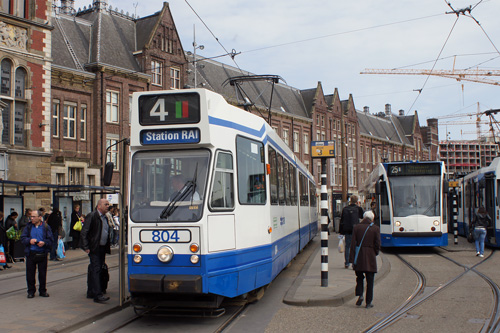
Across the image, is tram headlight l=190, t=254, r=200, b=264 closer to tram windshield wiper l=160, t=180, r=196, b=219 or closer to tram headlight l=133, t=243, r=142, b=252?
tram windshield wiper l=160, t=180, r=196, b=219

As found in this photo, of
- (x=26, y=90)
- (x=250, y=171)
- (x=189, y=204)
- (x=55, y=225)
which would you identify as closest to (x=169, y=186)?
(x=189, y=204)

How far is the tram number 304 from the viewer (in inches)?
290

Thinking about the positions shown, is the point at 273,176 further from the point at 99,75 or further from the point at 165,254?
the point at 99,75

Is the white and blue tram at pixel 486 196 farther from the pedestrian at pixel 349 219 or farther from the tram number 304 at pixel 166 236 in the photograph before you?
the tram number 304 at pixel 166 236

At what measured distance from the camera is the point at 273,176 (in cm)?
993

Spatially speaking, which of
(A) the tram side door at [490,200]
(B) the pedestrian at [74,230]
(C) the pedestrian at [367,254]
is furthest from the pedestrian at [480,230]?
(B) the pedestrian at [74,230]

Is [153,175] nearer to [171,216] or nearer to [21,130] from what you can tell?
[171,216]

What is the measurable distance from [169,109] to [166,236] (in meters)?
1.89

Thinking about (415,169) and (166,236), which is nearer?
(166,236)

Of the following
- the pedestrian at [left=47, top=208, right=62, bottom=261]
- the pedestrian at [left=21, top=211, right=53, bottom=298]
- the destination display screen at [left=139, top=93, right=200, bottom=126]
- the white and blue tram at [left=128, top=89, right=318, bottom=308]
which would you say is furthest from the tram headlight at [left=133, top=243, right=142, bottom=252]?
the pedestrian at [left=47, top=208, right=62, bottom=261]

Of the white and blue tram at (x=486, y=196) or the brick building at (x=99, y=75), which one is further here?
the brick building at (x=99, y=75)

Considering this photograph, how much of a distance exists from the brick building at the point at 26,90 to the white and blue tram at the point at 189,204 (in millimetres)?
16075

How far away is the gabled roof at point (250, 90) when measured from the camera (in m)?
45.1

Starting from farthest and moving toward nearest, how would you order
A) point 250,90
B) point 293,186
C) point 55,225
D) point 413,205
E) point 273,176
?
point 250,90 < point 413,205 < point 55,225 < point 293,186 < point 273,176
